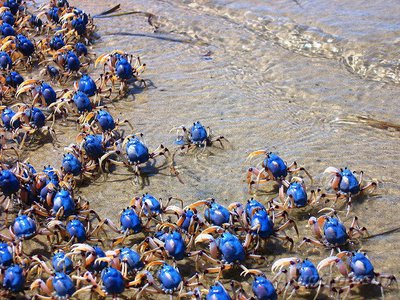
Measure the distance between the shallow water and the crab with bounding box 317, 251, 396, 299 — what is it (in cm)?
14

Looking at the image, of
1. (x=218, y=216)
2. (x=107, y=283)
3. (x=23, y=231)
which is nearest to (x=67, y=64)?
(x=23, y=231)

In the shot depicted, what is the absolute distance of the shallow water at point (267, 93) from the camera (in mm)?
6957

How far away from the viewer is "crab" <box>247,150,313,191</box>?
6.60 metres

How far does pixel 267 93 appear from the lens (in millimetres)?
9023

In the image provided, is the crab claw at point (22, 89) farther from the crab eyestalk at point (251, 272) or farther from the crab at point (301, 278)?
the crab at point (301, 278)

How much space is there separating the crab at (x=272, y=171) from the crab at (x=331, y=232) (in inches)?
36.6

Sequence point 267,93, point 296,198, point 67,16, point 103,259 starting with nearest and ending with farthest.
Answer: point 103,259, point 296,198, point 267,93, point 67,16

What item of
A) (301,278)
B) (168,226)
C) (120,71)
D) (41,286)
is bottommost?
(41,286)

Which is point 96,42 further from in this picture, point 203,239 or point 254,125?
point 203,239

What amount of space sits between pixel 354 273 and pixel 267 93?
4342mm

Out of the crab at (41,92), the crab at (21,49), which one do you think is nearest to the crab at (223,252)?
the crab at (41,92)

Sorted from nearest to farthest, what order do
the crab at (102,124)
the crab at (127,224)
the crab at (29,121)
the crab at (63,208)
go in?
the crab at (127,224)
the crab at (63,208)
the crab at (102,124)
the crab at (29,121)

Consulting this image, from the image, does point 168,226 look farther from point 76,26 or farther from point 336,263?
point 76,26

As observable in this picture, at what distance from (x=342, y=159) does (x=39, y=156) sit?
3775 mm
